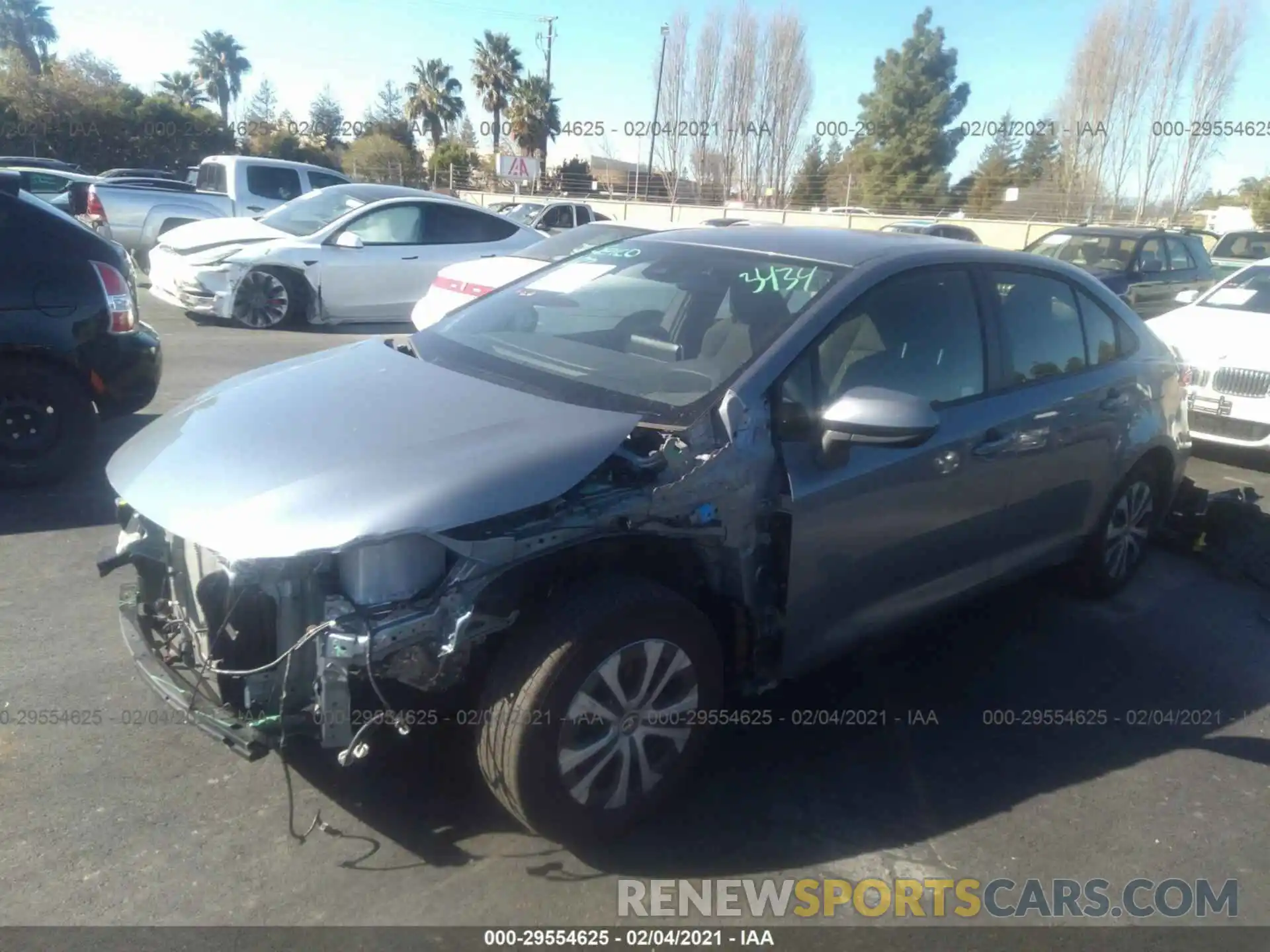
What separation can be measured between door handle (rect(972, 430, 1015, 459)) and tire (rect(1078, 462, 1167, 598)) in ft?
3.81

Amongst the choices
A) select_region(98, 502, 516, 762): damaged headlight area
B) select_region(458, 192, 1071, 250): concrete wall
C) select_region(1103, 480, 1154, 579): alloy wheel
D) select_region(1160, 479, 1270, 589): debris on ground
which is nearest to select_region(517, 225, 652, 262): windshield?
select_region(1160, 479, 1270, 589): debris on ground

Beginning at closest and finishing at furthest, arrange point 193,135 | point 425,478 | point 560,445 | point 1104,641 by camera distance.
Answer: point 425,478, point 560,445, point 1104,641, point 193,135

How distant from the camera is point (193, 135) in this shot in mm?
37906

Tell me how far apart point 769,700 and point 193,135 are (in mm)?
40339

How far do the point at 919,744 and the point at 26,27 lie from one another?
7708 cm

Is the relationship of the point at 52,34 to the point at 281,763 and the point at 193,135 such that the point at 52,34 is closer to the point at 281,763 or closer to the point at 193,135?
the point at 193,135

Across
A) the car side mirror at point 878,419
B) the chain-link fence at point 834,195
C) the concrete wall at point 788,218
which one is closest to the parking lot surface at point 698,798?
the car side mirror at point 878,419

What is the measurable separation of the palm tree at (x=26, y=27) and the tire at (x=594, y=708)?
62938 millimetres

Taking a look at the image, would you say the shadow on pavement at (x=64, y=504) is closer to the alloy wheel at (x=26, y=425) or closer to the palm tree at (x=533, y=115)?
the alloy wheel at (x=26, y=425)

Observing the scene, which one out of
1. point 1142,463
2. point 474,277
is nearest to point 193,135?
point 474,277

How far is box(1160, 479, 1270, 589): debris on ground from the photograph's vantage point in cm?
555

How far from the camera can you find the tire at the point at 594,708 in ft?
8.86

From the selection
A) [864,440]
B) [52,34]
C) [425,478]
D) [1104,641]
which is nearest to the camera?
[425,478]

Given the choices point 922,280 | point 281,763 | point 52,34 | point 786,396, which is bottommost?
point 281,763
